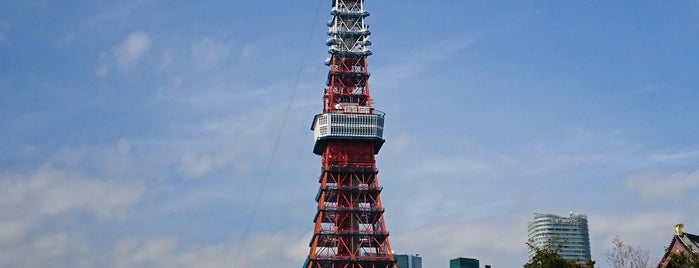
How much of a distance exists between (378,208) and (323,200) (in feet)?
33.5

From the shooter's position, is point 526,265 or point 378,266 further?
point 378,266

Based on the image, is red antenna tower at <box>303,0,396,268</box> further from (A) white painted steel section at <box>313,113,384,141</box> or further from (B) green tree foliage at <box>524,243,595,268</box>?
(B) green tree foliage at <box>524,243,595,268</box>

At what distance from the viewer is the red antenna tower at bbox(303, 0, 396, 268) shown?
600 ft

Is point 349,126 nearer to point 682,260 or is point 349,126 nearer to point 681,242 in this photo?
point 681,242

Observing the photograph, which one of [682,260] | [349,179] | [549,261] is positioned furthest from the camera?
[349,179]

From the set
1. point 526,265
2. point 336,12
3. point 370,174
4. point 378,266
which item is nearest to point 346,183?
point 370,174

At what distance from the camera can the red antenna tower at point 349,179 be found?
183 meters

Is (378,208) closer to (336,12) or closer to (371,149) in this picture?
(371,149)

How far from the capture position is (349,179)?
18788 cm

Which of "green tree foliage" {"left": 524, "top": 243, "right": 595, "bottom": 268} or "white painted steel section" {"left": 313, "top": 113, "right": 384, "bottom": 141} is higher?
"white painted steel section" {"left": 313, "top": 113, "right": 384, "bottom": 141}

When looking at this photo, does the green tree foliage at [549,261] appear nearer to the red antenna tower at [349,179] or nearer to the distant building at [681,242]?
the distant building at [681,242]

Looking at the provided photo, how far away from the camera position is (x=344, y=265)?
182 metres

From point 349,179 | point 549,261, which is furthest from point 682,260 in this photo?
point 349,179

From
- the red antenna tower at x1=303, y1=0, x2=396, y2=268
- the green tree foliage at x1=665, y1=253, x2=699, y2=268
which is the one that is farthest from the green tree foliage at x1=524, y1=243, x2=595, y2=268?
the red antenna tower at x1=303, y1=0, x2=396, y2=268
